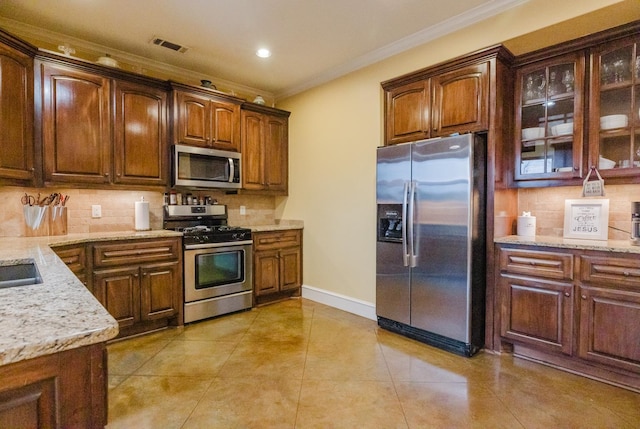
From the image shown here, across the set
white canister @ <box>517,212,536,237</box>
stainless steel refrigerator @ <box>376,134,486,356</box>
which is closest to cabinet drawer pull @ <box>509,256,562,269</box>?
stainless steel refrigerator @ <box>376,134,486,356</box>

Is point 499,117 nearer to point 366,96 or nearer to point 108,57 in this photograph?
point 366,96

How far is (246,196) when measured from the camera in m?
4.47

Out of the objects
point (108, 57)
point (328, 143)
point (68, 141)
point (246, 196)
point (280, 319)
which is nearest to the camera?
point (68, 141)

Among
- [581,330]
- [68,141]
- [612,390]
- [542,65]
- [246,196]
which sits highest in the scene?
[542,65]

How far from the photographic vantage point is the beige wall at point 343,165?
3359 millimetres

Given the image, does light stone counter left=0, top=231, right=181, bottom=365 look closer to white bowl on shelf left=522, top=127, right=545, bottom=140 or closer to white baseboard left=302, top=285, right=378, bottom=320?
white baseboard left=302, top=285, right=378, bottom=320

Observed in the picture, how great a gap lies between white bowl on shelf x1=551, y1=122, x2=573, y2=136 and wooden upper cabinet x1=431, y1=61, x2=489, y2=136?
0.56m

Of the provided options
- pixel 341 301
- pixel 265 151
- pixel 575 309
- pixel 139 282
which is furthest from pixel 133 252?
pixel 575 309

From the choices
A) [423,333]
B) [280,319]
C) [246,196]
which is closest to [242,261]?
[280,319]

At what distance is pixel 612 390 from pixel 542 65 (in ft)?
7.91

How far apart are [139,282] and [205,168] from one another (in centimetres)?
135

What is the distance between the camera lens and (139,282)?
3.05 meters

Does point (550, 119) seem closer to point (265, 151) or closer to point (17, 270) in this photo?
point (265, 151)

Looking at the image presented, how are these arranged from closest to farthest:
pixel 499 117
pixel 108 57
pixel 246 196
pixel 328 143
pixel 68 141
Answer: pixel 499 117 < pixel 68 141 < pixel 108 57 < pixel 328 143 < pixel 246 196
